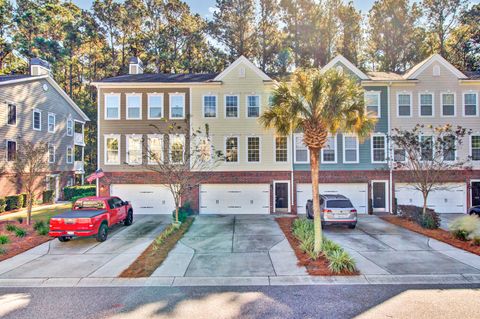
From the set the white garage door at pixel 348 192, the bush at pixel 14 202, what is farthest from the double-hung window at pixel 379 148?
the bush at pixel 14 202

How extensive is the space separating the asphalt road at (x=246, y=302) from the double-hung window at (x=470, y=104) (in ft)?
54.5

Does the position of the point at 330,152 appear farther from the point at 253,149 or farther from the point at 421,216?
the point at 421,216

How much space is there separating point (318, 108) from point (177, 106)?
40.3 feet

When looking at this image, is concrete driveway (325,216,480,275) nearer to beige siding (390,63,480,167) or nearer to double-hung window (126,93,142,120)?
beige siding (390,63,480,167)

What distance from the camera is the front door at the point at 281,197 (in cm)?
1928

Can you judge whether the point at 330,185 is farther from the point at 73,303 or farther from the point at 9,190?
the point at 9,190

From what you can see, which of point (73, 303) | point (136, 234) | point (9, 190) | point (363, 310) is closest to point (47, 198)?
point (9, 190)

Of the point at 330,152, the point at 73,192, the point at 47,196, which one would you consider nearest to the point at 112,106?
the point at 47,196

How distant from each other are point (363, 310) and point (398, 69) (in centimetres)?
3508

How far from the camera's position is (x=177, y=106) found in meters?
19.4

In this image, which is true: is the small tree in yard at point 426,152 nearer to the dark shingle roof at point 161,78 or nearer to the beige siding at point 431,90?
the beige siding at point 431,90

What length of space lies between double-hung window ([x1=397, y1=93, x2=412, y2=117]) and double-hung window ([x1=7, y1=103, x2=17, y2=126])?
3020 cm

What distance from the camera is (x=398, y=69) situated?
3319 cm

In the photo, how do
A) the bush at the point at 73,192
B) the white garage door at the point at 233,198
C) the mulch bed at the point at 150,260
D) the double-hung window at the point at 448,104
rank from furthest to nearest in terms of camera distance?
1. the bush at the point at 73,192
2. the white garage door at the point at 233,198
3. the double-hung window at the point at 448,104
4. the mulch bed at the point at 150,260
